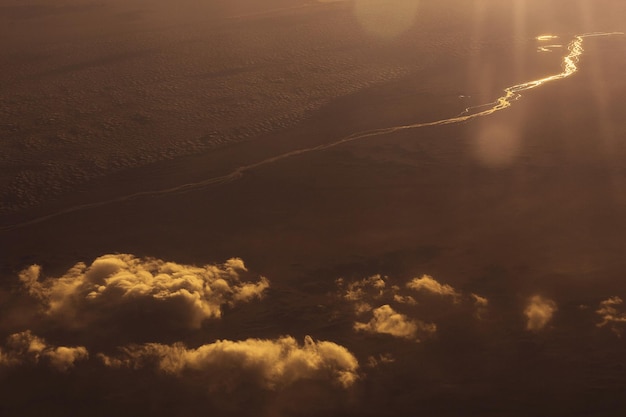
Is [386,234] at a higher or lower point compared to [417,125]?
lower

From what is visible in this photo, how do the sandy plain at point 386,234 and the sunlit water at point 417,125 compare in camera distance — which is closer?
the sandy plain at point 386,234

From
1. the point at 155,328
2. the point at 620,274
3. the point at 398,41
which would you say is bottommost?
the point at 620,274

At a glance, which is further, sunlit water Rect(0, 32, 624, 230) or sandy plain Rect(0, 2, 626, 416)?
sunlit water Rect(0, 32, 624, 230)

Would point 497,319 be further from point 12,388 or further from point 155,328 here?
point 12,388

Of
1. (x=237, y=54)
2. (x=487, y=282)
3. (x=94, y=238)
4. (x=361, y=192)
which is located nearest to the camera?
(x=487, y=282)

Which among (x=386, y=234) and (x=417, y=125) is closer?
(x=386, y=234)

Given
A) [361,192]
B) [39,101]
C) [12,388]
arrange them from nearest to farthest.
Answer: [12,388], [361,192], [39,101]

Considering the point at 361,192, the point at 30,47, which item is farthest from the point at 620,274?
the point at 30,47

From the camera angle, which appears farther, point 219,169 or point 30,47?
point 30,47

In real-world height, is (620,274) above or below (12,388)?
below

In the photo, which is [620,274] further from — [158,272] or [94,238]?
[94,238]
